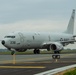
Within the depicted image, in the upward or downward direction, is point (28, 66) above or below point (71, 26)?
below

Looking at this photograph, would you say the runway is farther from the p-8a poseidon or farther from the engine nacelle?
Answer: the engine nacelle

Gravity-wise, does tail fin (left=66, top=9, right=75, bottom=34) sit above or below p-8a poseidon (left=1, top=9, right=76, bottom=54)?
above

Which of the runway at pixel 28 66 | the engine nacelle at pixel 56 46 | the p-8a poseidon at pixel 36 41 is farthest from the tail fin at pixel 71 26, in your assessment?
the runway at pixel 28 66

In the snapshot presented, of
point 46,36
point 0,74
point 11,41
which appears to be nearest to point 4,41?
point 11,41

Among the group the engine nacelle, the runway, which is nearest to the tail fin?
the engine nacelle

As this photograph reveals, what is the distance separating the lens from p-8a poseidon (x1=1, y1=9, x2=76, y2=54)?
53.2 m

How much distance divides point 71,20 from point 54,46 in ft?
48.0

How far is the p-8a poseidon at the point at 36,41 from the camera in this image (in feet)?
175

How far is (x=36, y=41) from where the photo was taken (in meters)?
57.5

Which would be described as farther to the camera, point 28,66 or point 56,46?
point 56,46

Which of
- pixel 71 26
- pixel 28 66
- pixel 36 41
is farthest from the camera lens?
pixel 71 26

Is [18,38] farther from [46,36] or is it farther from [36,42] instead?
[46,36]

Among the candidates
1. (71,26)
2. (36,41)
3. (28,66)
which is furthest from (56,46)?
(28,66)

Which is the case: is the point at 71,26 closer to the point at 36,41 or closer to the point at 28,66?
the point at 36,41
